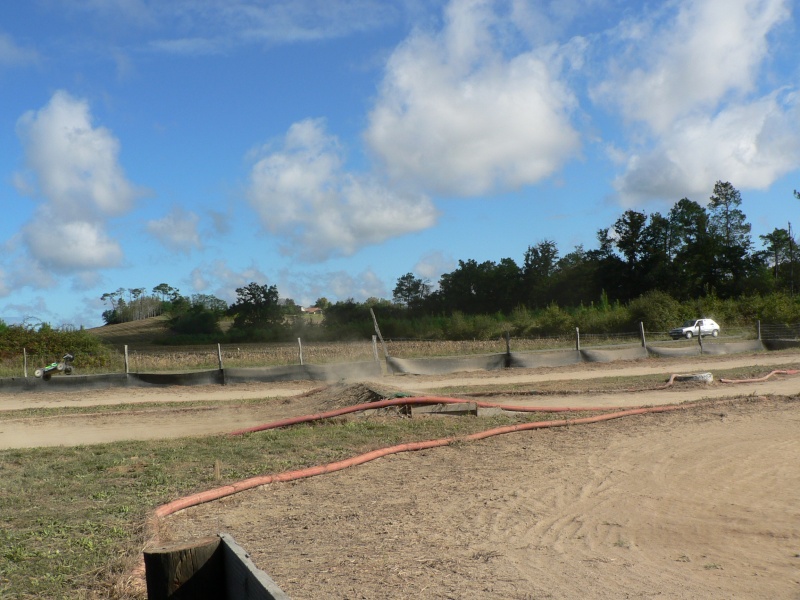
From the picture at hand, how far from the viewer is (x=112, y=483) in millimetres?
8297

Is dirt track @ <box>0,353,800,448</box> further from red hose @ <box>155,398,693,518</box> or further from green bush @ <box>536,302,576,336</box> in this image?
green bush @ <box>536,302,576,336</box>

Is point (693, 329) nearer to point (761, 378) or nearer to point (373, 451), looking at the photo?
point (761, 378)

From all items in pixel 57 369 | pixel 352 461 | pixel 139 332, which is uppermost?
pixel 139 332

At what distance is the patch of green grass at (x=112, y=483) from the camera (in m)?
5.29

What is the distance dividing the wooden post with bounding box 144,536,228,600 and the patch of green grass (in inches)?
49.7

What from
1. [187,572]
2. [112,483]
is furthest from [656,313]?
[187,572]

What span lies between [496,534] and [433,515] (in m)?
0.77

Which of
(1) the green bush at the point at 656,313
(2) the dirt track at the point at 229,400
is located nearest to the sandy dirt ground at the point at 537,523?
(2) the dirt track at the point at 229,400

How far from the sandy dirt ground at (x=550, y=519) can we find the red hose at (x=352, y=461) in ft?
0.35

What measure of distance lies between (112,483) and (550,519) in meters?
4.68

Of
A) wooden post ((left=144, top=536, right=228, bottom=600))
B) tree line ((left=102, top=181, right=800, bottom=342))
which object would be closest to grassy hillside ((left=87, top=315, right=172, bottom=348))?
tree line ((left=102, top=181, right=800, bottom=342))

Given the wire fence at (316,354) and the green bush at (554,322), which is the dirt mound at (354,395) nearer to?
the wire fence at (316,354)

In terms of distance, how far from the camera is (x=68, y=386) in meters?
24.0

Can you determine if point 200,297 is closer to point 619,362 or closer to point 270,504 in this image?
point 619,362
